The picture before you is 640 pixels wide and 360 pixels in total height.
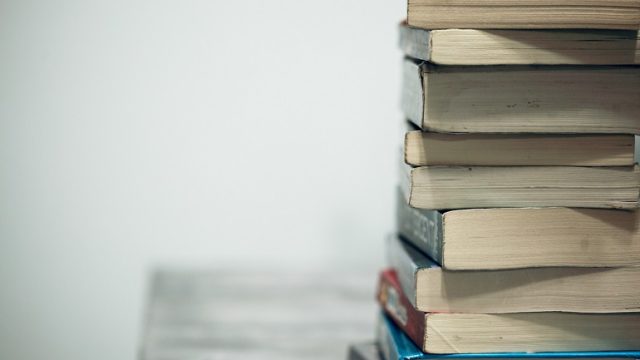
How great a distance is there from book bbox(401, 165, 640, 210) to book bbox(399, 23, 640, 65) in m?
0.11

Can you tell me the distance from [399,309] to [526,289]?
16 centimetres

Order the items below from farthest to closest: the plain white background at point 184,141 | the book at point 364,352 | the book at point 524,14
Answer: the plain white background at point 184,141, the book at point 364,352, the book at point 524,14

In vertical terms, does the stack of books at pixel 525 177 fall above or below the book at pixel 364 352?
above

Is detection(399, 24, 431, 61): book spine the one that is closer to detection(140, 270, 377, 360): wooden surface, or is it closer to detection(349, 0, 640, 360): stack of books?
detection(349, 0, 640, 360): stack of books

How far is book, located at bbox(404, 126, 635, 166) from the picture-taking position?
35.8 inches

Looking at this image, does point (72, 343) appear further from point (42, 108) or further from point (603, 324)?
point (603, 324)

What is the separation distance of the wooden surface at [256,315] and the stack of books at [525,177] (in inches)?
12.5

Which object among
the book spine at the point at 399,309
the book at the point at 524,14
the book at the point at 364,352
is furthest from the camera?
the book at the point at 364,352

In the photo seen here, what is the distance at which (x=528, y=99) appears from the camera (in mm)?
900

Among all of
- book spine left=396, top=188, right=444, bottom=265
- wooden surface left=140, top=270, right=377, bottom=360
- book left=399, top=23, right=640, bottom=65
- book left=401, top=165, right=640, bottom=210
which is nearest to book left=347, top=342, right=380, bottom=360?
wooden surface left=140, top=270, right=377, bottom=360

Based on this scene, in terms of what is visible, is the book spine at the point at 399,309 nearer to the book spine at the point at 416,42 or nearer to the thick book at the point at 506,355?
the thick book at the point at 506,355

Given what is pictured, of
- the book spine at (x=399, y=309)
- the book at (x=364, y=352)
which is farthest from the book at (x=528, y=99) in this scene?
the book at (x=364, y=352)

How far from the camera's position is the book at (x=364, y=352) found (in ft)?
3.73

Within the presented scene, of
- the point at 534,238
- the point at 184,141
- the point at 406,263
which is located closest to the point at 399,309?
the point at 406,263
